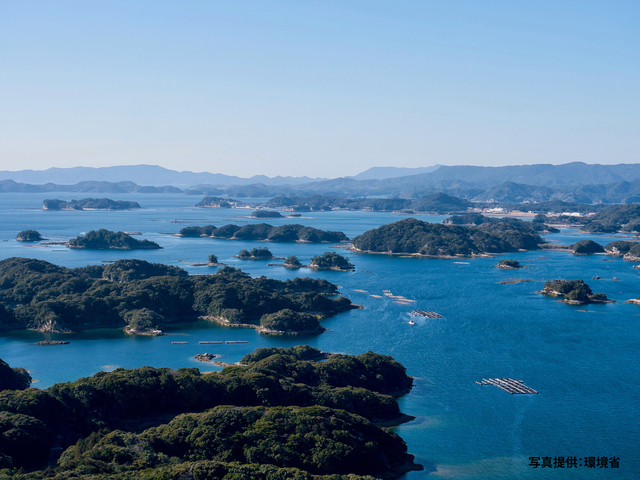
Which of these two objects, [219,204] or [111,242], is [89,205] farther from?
[111,242]

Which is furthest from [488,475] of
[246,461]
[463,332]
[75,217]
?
[75,217]

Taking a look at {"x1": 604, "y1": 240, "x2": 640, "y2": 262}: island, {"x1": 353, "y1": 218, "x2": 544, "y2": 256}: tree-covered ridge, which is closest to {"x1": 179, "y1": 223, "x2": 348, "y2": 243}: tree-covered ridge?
{"x1": 353, "y1": 218, "x2": 544, "y2": 256}: tree-covered ridge

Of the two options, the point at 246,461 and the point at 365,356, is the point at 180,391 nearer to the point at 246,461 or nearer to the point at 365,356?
the point at 246,461

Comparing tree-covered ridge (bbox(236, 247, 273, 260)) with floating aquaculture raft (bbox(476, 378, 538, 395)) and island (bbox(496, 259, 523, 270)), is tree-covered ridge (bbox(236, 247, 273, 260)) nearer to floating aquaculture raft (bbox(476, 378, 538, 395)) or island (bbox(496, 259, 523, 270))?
island (bbox(496, 259, 523, 270))

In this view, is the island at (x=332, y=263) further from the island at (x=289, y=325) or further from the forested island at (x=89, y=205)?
the forested island at (x=89, y=205)

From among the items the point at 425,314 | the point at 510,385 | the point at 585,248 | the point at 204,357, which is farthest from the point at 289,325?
the point at 585,248

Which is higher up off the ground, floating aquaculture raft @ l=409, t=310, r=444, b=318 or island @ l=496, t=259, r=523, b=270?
island @ l=496, t=259, r=523, b=270

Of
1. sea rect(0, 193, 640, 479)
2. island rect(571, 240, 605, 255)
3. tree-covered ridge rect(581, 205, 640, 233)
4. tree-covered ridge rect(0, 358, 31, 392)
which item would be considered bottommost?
sea rect(0, 193, 640, 479)
